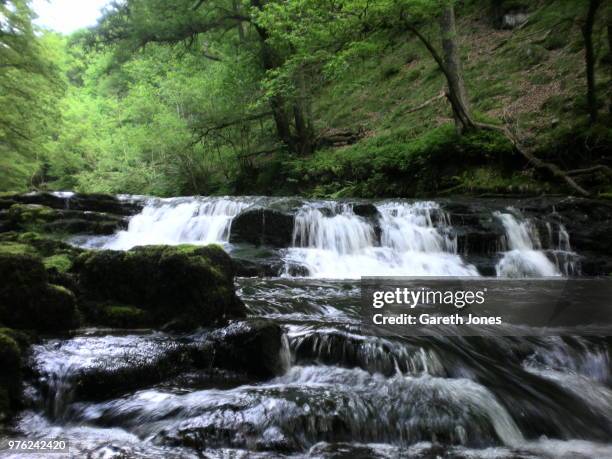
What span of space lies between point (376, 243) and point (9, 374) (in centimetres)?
727

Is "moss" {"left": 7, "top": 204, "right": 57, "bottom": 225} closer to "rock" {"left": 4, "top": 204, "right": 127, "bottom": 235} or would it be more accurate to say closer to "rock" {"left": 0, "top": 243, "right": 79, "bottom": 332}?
"rock" {"left": 4, "top": 204, "right": 127, "bottom": 235}

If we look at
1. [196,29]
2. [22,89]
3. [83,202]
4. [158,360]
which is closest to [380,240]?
[158,360]

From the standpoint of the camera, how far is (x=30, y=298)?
168 inches

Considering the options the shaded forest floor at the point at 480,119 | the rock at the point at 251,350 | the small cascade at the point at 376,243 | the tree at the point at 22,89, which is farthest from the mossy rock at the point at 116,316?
the tree at the point at 22,89

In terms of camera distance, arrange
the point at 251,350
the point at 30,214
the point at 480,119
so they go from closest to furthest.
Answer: the point at 251,350, the point at 30,214, the point at 480,119

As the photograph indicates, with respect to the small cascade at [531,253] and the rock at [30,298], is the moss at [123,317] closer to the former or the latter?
the rock at [30,298]

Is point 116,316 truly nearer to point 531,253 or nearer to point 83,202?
point 531,253

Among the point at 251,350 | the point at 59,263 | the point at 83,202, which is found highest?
the point at 83,202

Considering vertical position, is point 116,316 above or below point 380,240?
below

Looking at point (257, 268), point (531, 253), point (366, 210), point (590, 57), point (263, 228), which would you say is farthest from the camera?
point (366, 210)

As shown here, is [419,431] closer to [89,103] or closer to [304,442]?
[304,442]

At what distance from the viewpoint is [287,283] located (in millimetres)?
7590

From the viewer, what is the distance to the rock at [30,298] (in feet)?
13.7

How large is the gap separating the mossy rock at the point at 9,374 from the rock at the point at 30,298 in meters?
0.67
